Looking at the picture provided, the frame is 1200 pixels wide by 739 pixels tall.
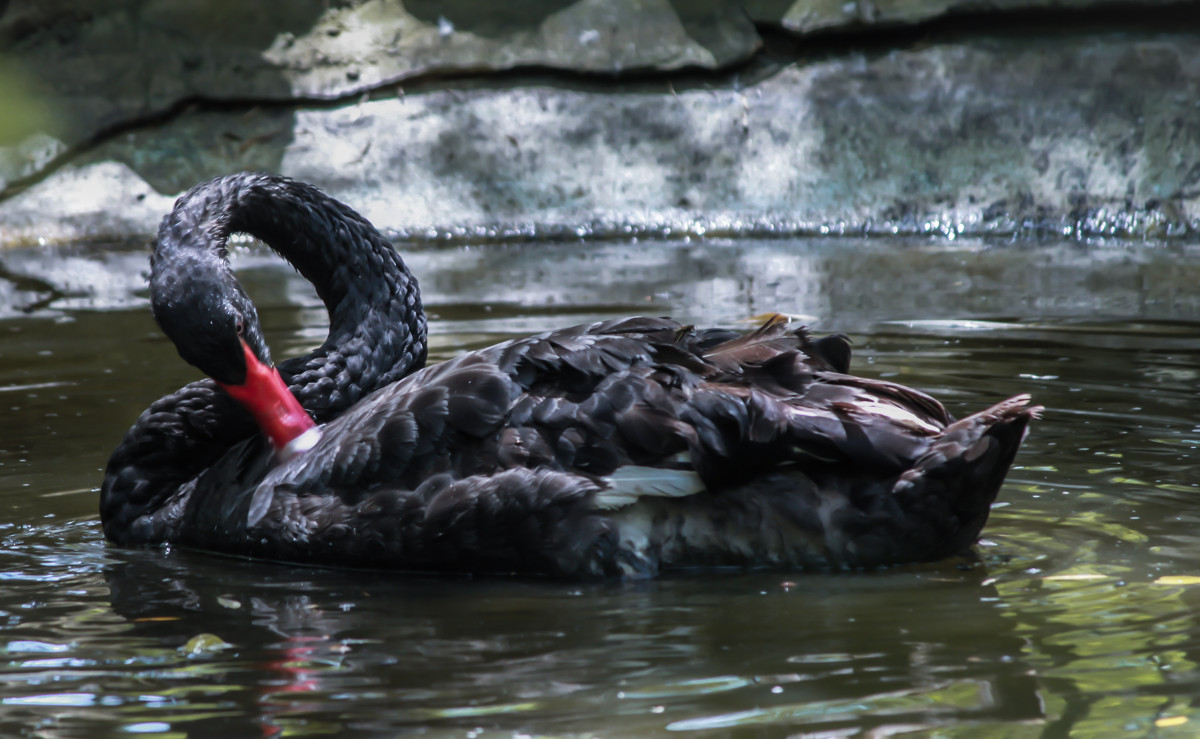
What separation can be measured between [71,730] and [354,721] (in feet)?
1.56

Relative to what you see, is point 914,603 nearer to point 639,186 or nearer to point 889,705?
point 889,705

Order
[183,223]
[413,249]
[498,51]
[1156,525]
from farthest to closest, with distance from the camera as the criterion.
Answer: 1. [498,51]
2. [413,249]
3. [183,223]
4. [1156,525]

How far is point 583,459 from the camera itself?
338 cm

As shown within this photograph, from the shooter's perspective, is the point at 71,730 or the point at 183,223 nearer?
the point at 71,730

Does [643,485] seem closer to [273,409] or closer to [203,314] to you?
[273,409]

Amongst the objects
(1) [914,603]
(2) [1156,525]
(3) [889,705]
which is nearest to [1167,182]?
(2) [1156,525]

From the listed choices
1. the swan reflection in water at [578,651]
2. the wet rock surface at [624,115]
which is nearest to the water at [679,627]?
the swan reflection in water at [578,651]

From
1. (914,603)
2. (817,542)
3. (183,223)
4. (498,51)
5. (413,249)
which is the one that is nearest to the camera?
(914,603)

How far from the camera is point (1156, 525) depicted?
3.54 meters

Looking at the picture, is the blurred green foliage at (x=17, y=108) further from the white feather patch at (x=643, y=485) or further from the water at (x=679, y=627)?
the white feather patch at (x=643, y=485)

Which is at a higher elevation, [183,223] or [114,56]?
[114,56]

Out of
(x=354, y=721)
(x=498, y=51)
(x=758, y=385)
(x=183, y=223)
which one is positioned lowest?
(x=354, y=721)

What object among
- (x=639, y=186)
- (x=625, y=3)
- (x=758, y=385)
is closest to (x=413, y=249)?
(x=639, y=186)

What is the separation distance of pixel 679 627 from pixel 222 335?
143 cm
